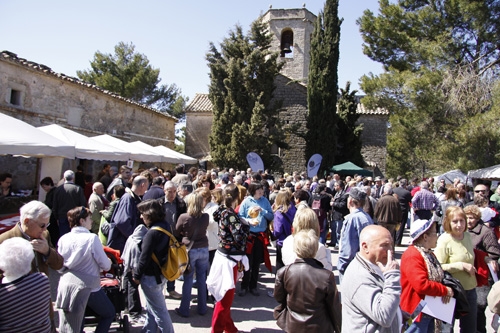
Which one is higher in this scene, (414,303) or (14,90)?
(14,90)

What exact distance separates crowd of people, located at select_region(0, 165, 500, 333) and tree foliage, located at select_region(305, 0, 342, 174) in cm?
1629

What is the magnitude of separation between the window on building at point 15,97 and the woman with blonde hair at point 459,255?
43.5ft

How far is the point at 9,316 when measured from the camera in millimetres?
2412

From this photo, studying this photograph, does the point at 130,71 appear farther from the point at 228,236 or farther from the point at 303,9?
the point at 228,236

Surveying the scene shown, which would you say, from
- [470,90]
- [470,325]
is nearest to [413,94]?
[470,90]

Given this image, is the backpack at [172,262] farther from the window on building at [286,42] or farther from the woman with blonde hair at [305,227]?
the window on building at [286,42]

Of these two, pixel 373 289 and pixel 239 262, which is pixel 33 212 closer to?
pixel 239 262

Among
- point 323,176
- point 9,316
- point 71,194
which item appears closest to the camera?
point 9,316

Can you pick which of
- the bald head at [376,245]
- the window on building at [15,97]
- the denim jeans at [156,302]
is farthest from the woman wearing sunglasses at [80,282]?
the window on building at [15,97]

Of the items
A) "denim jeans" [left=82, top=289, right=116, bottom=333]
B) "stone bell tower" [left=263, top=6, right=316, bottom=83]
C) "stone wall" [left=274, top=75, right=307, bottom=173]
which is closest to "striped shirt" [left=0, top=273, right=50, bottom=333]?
"denim jeans" [left=82, top=289, right=116, bottom=333]

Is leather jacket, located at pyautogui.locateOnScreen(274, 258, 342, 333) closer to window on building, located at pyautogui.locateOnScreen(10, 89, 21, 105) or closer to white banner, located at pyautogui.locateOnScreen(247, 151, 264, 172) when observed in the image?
window on building, located at pyautogui.locateOnScreen(10, 89, 21, 105)

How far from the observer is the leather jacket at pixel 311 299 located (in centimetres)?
270

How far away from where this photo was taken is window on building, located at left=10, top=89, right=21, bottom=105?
40.5ft

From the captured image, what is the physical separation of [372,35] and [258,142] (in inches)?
316
